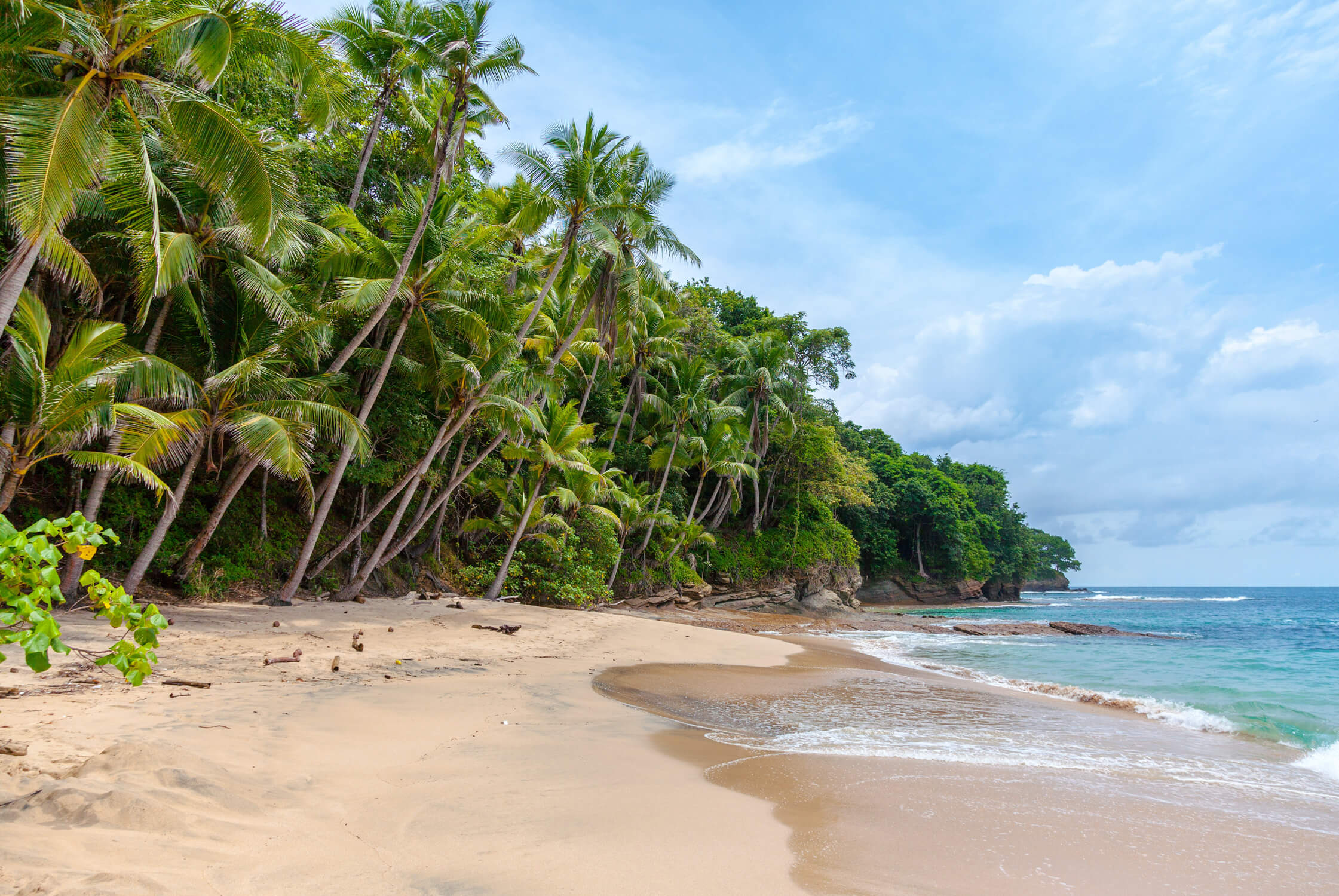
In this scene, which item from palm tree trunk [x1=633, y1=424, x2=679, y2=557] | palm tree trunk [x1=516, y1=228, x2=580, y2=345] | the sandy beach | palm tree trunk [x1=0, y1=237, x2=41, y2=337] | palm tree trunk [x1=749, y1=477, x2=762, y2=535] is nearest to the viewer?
the sandy beach

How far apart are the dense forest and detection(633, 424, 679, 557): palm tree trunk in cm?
34

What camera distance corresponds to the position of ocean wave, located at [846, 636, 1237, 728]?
8406mm

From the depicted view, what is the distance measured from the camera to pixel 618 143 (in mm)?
14766

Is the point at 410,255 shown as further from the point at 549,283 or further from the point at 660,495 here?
the point at 660,495

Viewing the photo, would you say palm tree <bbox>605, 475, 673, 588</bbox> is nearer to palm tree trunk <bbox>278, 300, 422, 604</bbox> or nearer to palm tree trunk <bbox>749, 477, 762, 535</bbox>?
palm tree trunk <bbox>749, 477, 762, 535</bbox>

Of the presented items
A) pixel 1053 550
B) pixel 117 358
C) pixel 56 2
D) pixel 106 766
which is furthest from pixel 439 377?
pixel 1053 550

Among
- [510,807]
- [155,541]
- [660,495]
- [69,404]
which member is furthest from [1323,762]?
[660,495]

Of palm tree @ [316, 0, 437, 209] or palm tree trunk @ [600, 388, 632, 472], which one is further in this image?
palm tree trunk @ [600, 388, 632, 472]

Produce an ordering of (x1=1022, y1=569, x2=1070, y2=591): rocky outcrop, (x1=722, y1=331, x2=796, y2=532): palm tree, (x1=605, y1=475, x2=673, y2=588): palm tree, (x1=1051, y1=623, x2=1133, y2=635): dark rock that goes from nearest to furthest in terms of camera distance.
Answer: (x1=605, y1=475, x2=673, y2=588): palm tree
(x1=1051, y1=623, x2=1133, y2=635): dark rock
(x1=722, y1=331, x2=796, y2=532): palm tree
(x1=1022, y1=569, x2=1070, y2=591): rocky outcrop

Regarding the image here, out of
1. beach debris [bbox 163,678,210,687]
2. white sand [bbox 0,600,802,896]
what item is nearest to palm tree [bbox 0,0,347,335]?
beach debris [bbox 163,678,210,687]

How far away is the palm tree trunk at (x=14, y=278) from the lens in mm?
6039

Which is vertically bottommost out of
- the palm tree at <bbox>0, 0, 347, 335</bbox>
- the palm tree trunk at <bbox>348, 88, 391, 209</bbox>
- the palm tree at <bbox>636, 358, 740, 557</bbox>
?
the palm tree at <bbox>0, 0, 347, 335</bbox>

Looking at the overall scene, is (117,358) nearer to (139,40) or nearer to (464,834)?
(139,40)

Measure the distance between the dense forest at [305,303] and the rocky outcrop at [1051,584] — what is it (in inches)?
2852
